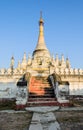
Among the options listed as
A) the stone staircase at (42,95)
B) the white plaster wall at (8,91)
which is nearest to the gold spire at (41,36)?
the white plaster wall at (8,91)

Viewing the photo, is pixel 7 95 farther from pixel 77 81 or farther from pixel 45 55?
pixel 45 55

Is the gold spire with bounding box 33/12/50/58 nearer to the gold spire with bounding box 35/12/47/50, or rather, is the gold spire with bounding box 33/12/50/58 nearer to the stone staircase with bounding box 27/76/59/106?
the gold spire with bounding box 35/12/47/50

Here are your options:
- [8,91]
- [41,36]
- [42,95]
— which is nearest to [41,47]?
[41,36]

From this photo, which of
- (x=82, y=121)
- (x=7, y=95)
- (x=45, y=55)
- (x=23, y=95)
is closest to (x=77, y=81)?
(x=7, y=95)

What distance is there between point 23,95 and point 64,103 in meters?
2.44

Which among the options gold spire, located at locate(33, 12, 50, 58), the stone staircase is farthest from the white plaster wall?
gold spire, located at locate(33, 12, 50, 58)

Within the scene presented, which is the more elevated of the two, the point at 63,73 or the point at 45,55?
the point at 45,55

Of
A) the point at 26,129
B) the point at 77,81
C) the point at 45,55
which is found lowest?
the point at 26,129

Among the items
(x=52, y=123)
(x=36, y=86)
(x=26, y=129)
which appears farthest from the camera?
(x=36, y=86)

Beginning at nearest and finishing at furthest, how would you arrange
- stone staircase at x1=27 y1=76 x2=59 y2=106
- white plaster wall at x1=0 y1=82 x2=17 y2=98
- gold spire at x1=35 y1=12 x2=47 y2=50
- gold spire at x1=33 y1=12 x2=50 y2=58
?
stone staircase at x1=27 y1=76 x2=59 y2=106 < white plaster wall at x1=0 y1=82 x2=17 y2=98 < gold spire at x1=33 y1=12 x2=50 y2=58 < gold spire at x1=35 y1=12 x2=47 y2=50

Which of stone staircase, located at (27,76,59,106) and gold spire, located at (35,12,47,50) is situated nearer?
stone staircase, located at (27,76,59,106)

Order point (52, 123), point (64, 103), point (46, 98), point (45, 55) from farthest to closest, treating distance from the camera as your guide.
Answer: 1. point (45, 55)
2. point (46, 98)
3. point (64, 103)
4. point (52, 123)

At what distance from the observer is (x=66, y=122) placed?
17.8 ft

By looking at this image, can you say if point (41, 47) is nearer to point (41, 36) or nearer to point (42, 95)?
point (41, 36)
